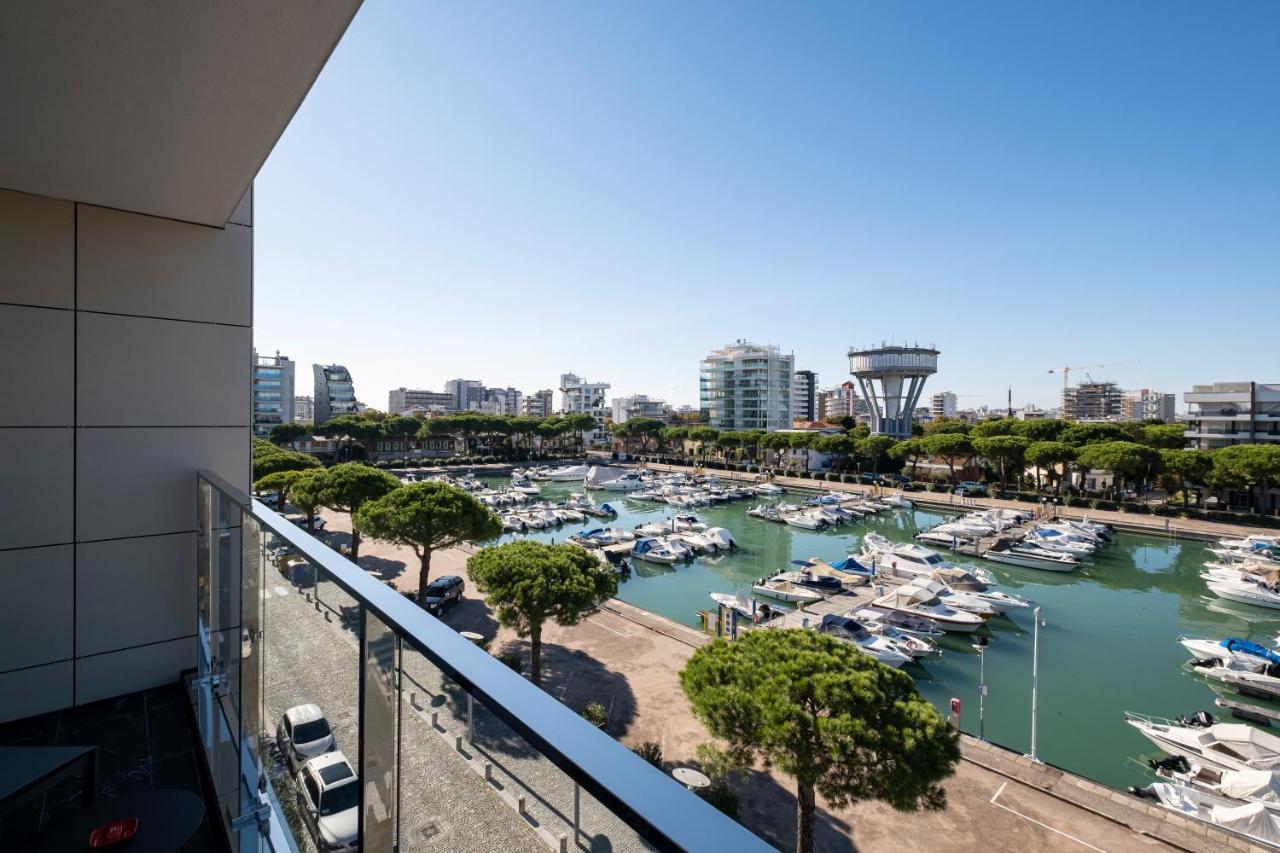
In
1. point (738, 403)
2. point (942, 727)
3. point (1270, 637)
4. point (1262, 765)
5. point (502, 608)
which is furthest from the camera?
point (738, 403)

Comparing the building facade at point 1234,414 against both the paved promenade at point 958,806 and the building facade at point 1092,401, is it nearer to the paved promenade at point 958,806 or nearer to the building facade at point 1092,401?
the paved promenade at point 958,806

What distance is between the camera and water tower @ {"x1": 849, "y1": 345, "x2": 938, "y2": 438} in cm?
4916

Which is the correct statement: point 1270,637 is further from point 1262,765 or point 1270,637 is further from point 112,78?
point 112,78

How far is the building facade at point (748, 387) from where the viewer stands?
5312 centimetres

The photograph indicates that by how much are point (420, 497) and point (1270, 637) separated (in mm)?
16781

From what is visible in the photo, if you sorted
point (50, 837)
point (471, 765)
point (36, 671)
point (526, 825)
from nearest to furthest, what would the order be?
1. point (526, 825)
2. point (471, 765)
3. point (50, 837)
4. point (36, 671)

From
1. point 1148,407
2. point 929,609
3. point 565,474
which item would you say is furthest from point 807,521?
point 1148,407

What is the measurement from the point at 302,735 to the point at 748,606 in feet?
38.3

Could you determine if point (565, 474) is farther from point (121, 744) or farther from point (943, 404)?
point (943, 404)

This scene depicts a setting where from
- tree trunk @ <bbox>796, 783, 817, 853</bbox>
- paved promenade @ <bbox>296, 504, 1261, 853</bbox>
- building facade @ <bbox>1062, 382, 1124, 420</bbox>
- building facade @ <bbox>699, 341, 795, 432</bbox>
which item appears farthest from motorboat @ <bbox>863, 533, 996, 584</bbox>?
building facade @ <bbox>1062, 382, 1124, 420</bbox>

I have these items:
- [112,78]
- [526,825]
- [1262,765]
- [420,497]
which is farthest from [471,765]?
[420,497]

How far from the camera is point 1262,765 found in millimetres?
6770

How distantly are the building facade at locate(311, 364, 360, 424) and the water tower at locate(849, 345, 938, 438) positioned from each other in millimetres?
43928

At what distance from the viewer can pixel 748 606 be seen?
12.3 meters
